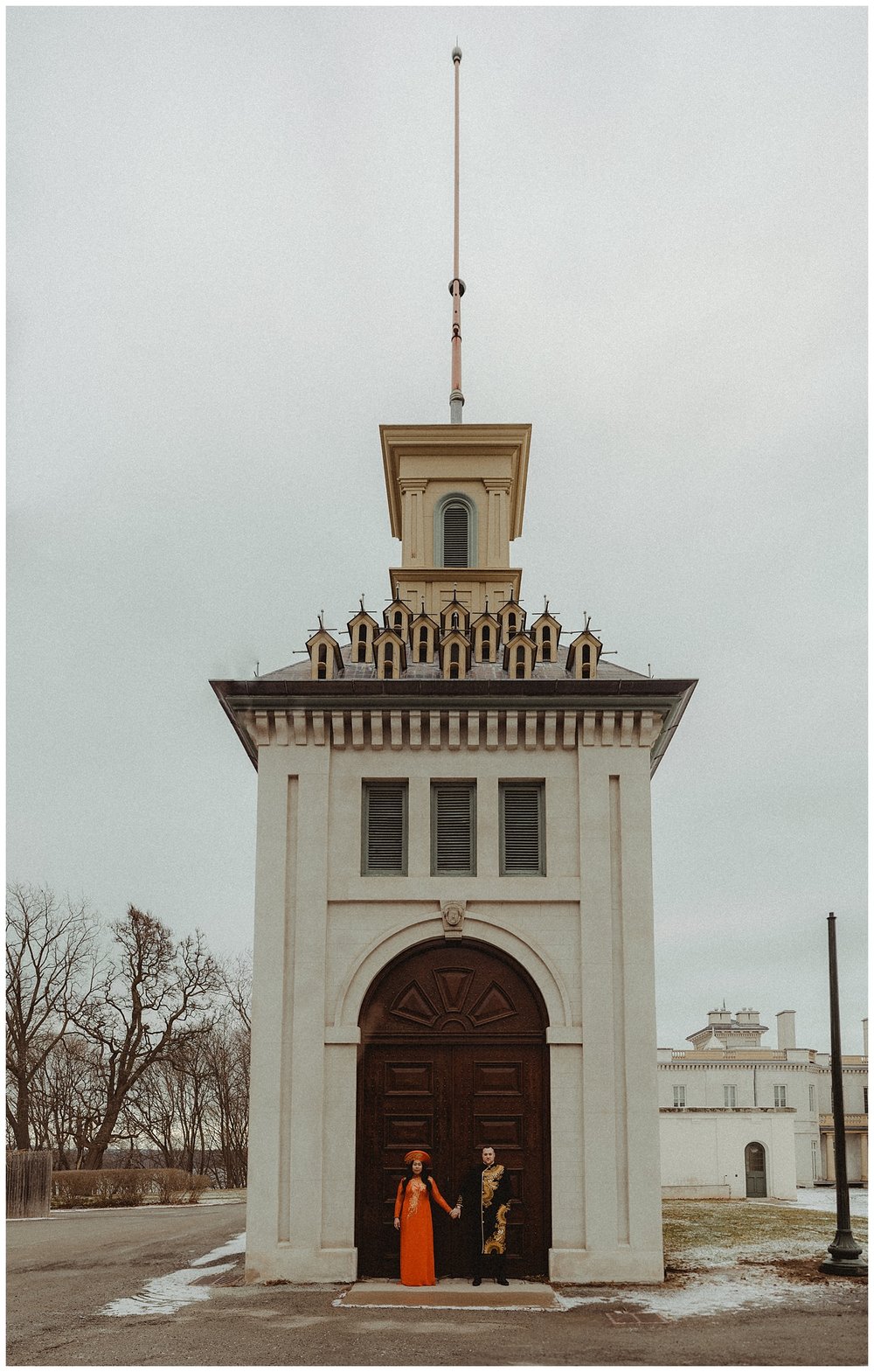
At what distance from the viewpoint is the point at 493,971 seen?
866 inches

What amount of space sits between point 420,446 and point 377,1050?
1512cm

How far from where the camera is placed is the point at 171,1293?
2002cm

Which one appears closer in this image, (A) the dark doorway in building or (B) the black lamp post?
(B) the black lamp post

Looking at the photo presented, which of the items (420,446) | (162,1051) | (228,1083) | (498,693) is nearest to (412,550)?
(420,446)

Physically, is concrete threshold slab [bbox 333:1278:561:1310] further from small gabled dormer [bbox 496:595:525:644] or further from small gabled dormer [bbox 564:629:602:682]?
small gabled dormer [bbox 496:595:525:644]

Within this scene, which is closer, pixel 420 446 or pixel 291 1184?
pixel 291 1184

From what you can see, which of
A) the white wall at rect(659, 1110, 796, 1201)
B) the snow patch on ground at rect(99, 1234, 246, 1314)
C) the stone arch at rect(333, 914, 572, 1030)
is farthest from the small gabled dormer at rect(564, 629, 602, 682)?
the white wall at rect(659, 1110, 796, 1201)

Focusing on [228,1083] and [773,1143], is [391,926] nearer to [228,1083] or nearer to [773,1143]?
[773,1143]

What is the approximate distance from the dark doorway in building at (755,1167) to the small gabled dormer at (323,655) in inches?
1604

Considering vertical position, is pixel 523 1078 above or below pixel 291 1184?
above

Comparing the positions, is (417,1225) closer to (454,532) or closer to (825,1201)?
(454,532)

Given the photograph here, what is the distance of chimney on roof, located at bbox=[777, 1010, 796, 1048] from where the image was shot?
76.9 m

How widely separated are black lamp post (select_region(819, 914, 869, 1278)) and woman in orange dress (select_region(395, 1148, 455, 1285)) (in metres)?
6.42

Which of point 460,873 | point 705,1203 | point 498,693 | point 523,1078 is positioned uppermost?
point 498,693
